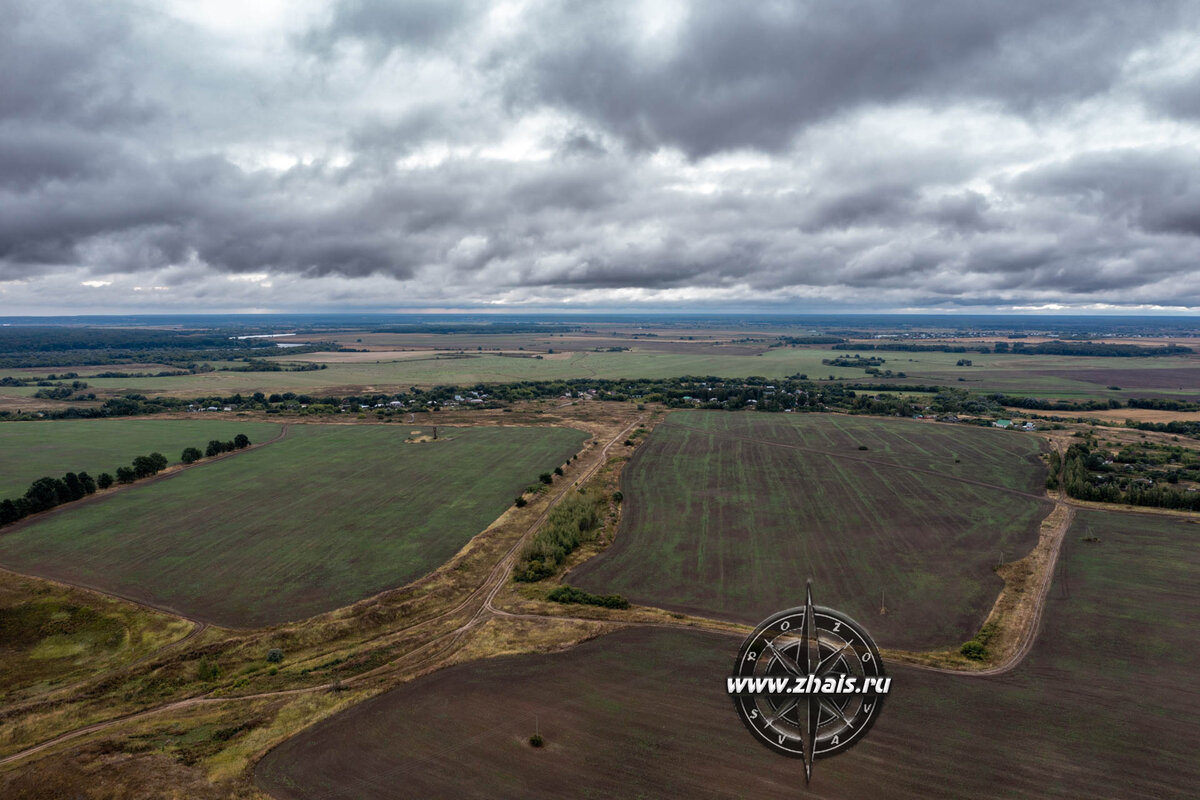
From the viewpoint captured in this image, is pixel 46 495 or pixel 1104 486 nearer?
pixel 46 495

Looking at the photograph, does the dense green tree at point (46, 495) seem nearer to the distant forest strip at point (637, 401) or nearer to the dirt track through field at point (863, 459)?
the distant forest strip at point (637, 401)

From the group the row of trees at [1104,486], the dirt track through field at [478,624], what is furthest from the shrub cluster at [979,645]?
the row of trees at [1104,486]

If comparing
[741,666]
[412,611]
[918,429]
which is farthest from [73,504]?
[918,429]

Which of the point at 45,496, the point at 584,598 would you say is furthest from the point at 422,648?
the point at 45,496

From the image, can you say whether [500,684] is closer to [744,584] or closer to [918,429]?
[744,584]

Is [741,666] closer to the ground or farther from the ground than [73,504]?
farther from the ground

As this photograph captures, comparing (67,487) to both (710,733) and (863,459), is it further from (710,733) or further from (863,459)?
(863,459)
